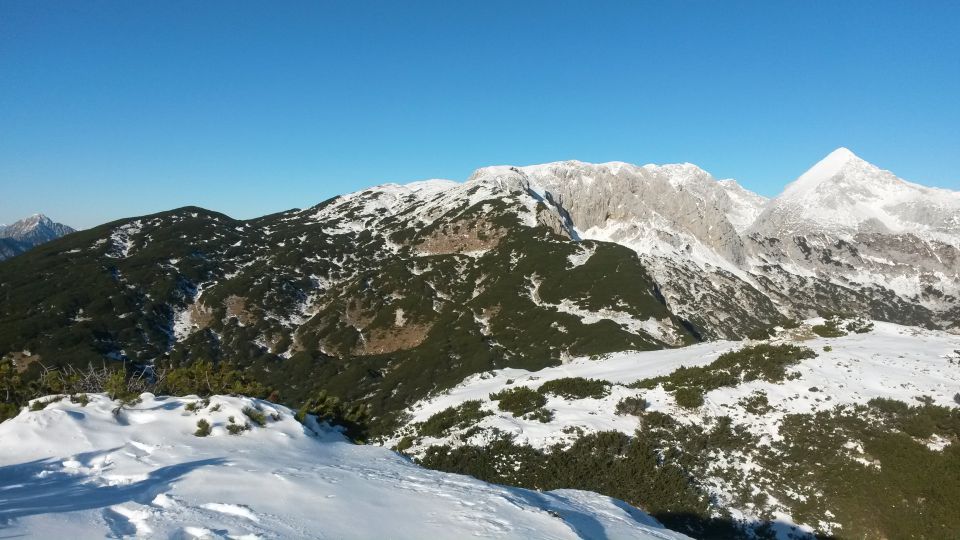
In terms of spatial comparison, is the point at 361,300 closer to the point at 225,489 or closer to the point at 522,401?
the point at 522,401

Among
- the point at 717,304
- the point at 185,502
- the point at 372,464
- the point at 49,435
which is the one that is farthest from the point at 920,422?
the point at 717,304

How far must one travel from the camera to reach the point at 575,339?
7938 centimetres

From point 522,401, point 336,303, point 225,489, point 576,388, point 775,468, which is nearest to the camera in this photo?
point 225,489

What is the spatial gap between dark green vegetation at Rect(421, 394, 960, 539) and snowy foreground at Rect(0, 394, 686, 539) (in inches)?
269

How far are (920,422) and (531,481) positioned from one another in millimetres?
15774

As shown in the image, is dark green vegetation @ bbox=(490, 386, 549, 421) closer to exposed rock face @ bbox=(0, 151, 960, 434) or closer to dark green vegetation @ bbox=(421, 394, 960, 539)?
dark green vegetation @ bbox=(421, 394, 960, 539)

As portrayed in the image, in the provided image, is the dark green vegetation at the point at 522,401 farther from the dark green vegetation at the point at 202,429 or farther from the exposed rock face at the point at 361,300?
the exposed rock face at the point at 361,300

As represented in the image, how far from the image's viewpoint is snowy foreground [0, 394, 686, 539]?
22.3 ft

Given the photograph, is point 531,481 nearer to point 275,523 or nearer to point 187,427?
point 187,427

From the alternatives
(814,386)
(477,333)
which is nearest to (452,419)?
(814,386)

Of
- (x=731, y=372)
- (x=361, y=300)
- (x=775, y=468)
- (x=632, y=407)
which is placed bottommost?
(x=775, y=468)

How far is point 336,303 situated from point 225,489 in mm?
105690

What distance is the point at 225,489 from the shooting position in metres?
8.13

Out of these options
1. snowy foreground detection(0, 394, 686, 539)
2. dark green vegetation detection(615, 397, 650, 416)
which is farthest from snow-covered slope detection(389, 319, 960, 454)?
snowy foreground detection(0, 394, 686, 539)
